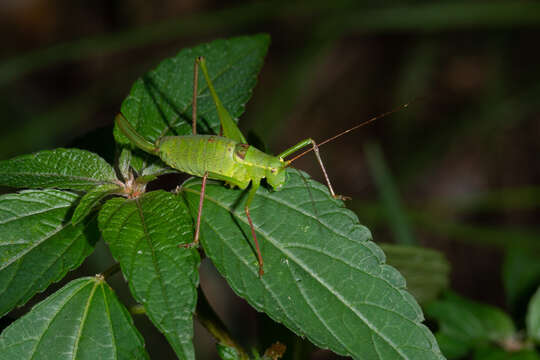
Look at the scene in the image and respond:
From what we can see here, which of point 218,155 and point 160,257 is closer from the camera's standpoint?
point 160,257

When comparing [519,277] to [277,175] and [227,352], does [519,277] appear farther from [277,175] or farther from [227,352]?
[227,352]

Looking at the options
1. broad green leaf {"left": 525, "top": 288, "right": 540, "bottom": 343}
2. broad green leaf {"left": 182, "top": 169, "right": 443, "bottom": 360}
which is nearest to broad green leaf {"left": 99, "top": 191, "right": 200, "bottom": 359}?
broad green leaf {"left": 182, "top": 169, "right": 443, "bottom": 360}

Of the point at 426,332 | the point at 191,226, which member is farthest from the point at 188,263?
the point at 426,332

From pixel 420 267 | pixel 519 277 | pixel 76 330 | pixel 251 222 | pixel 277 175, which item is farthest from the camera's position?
pixel 519 277

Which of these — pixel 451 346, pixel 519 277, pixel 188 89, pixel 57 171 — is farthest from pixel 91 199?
pixel 519 277

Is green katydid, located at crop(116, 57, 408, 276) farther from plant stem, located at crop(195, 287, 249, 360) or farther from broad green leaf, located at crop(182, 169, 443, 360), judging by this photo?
plant stem, located at crop(195, 287, 249, 360)

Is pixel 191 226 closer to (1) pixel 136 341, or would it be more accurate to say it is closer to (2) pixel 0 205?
(1) pixel 136 341
